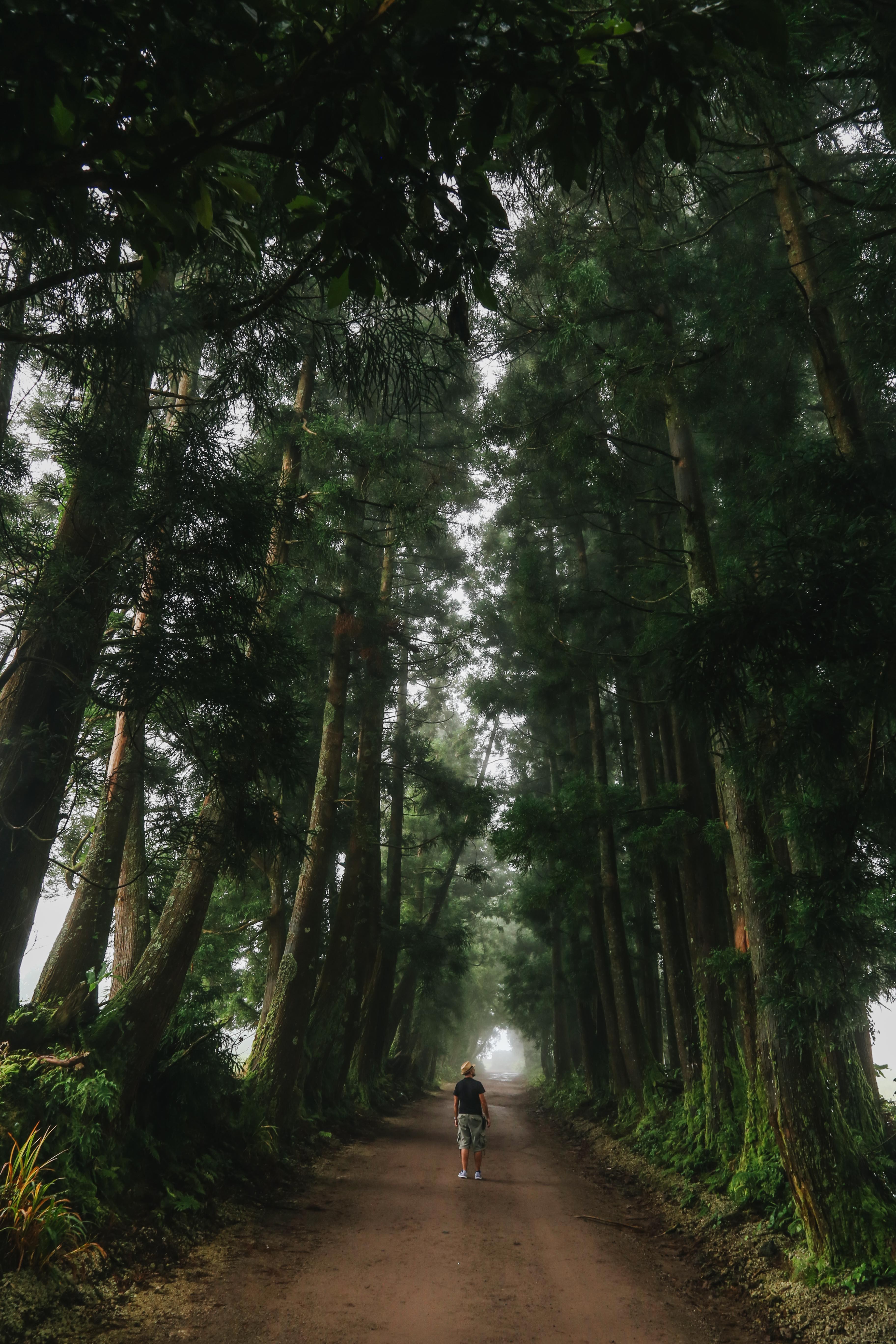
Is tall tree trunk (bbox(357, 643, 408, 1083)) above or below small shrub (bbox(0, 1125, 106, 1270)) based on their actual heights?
above

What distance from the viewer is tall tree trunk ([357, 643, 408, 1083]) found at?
1752 cm

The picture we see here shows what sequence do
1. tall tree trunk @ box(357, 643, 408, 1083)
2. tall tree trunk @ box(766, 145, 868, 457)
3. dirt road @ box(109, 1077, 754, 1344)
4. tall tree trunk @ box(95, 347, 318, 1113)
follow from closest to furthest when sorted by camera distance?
A: dirt road @ box(109, 1077, 754, 1344) < tall tree trunk @ box(766, 145, 868, 457) < tall tree trunk @ box(95, 347, 318, 1113) < tall tree trunk @ box(357, 643, 408, 1083)

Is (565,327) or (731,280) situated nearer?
(731,280)

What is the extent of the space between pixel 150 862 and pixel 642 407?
678cm

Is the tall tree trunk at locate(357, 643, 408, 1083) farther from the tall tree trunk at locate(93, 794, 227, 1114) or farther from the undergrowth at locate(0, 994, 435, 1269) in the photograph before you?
the undergrowth at locate(0, 994, 435, 1269)

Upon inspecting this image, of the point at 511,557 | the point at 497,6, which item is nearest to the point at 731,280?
the point at 497,6

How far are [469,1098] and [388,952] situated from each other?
7937 mm

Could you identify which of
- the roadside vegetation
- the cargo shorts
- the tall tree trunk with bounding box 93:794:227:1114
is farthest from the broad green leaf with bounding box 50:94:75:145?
the cargo shorts

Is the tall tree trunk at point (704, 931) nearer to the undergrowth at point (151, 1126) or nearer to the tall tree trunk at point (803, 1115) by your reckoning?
the tall tree trunk at point (803, 1115)

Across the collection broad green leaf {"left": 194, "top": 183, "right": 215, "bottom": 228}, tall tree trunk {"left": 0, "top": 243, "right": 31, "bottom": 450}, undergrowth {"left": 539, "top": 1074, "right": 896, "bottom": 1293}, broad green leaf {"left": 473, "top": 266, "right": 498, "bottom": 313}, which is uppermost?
tall tree trunk {"left": 0, "top": 243, "right": 31, "bottom": 450}

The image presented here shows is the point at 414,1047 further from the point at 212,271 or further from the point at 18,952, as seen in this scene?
the point at 212,271

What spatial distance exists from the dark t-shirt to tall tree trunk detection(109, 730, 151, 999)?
4648mm

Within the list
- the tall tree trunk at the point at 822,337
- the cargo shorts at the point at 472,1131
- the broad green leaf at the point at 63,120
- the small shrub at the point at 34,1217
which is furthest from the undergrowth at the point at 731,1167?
the broad green leaf at the point at 63,120

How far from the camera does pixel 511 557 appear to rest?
17.0 m
